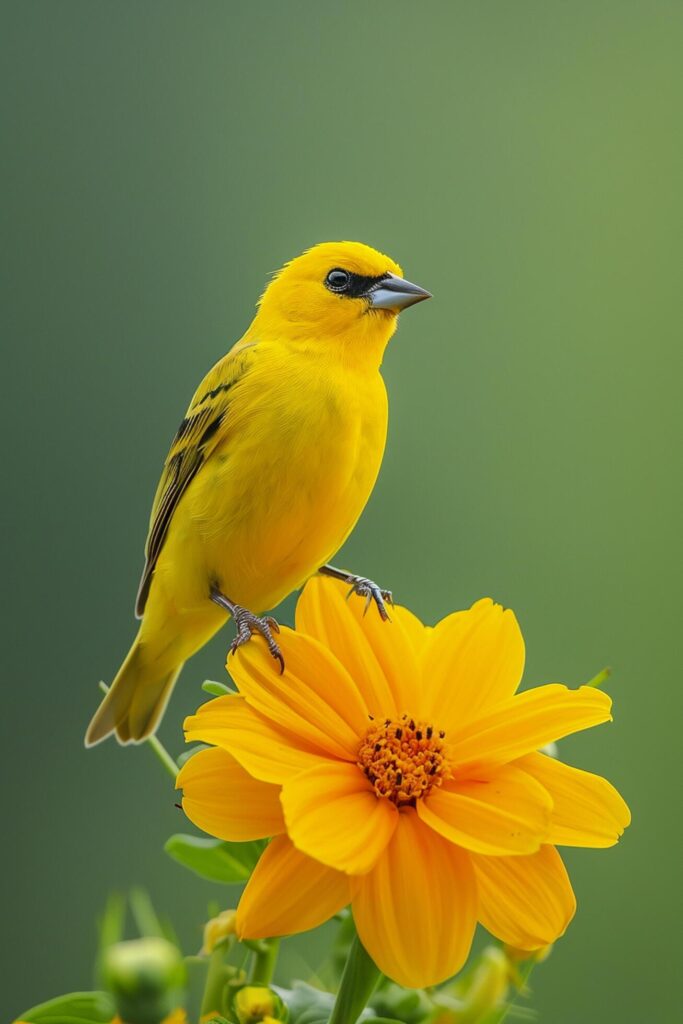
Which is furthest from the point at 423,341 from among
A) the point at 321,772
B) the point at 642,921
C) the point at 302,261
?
the point at 321,772

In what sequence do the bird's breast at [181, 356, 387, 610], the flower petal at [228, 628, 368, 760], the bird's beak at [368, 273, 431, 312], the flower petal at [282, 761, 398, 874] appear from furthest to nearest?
1. the bird's beak at [368, 273, 431, 312]
2. the bird's breast at [181, 356, 387, 610]
3. the flower petal at [228, 628, 368, 760]
4. the flower petal at [282, 761, 398, 874]

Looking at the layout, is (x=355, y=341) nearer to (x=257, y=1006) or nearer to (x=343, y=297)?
(x=343, y=297)

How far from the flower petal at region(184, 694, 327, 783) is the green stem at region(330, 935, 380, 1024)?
11 centimetres

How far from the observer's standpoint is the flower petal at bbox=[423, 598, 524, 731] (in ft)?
2.93

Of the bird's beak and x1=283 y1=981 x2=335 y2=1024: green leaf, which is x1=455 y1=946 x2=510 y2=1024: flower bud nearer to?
x1=283 y1=981 x2=335 y2=1024: green leaf

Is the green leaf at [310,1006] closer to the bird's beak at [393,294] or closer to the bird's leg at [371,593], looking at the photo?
the bird's leg at [371,593]

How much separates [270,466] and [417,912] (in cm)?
89

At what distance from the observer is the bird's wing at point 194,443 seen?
1.78 metres

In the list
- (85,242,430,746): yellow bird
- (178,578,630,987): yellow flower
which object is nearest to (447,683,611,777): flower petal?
(178,578,630,987): yellow flower

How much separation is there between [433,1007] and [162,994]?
0.21 m

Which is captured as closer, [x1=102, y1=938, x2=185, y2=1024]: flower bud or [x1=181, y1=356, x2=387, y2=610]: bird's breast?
[x1=102, y1=938, x2=185, y2=1024]: flower bud

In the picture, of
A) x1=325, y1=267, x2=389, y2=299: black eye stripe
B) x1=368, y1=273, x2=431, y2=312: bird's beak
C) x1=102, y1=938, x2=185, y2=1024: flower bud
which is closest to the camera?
x1=102, y1=938, x2=185, y2=1024: flower bud

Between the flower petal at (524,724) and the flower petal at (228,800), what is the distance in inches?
5.6

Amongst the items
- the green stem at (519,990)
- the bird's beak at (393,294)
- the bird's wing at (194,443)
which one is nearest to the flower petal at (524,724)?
the green stem at (519,990)
